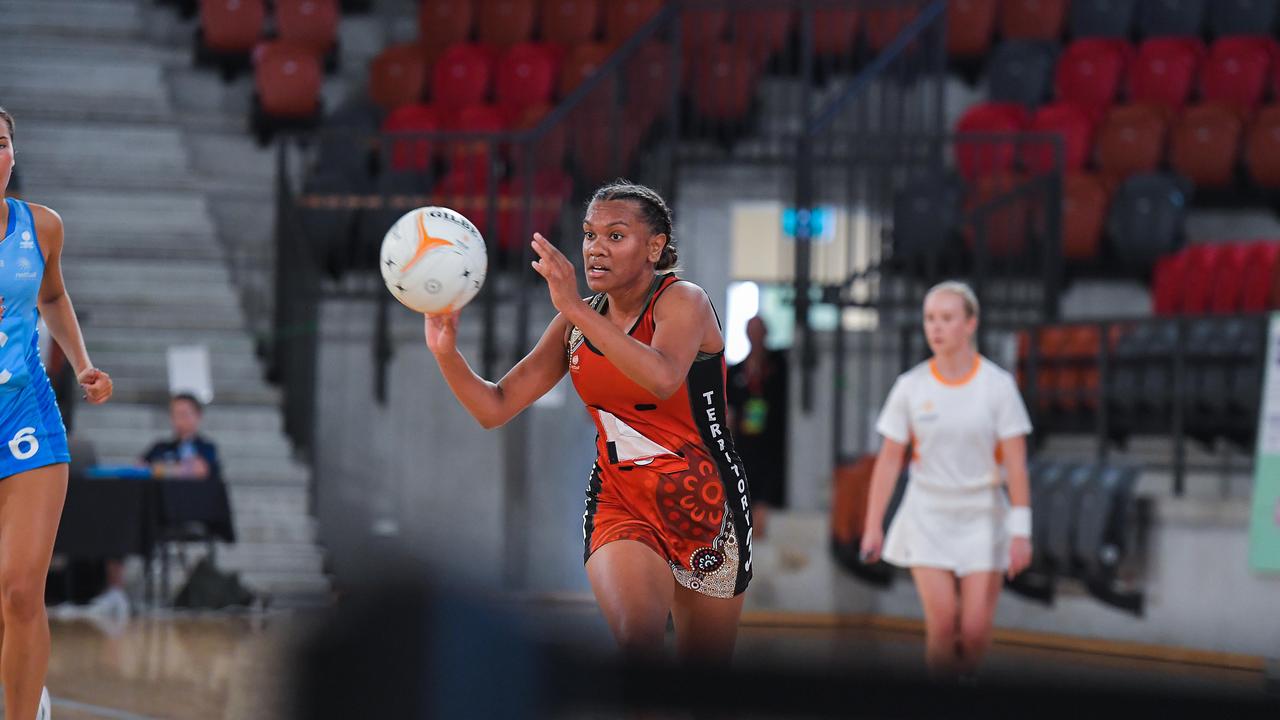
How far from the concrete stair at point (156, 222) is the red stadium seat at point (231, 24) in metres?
0.35

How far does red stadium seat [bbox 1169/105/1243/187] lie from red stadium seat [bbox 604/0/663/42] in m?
4.64

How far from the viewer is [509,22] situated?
14.6m

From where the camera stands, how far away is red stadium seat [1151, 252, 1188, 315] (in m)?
11.0

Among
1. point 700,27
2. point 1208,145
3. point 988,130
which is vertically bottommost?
point 1208,145

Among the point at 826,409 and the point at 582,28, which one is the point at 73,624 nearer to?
the point at 826,409

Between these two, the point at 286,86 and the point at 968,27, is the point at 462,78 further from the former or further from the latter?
the point at 968,27

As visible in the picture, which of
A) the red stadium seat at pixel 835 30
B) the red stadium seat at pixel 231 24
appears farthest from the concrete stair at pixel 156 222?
the red stadium seat at pixel 835 30

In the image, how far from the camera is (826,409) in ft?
35.6

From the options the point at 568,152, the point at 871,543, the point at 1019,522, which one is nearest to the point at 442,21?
the point at 568,152

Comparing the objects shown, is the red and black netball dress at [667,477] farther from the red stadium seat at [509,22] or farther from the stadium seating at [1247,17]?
the stadium seating at [1247,17]

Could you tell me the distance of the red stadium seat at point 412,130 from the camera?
1255 cm

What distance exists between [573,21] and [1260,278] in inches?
265

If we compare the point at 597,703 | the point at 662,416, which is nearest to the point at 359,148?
the point at 662,416

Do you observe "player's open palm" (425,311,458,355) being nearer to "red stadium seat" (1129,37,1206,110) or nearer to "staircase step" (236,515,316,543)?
"staircase step" (236,515,316,543)
